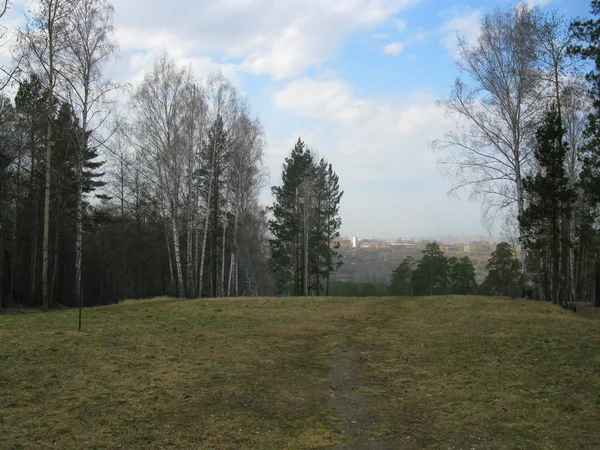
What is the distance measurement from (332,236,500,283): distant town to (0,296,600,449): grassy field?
102 ft

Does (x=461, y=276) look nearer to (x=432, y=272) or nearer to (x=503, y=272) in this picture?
(x=432, y=272)

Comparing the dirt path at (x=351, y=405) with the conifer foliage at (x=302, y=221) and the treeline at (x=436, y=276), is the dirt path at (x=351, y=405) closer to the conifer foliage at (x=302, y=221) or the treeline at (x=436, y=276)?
the conifer foliage at (x=302, y=221)

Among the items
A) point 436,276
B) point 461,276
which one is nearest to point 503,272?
point 436,276

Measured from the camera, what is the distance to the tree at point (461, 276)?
43.7 meters

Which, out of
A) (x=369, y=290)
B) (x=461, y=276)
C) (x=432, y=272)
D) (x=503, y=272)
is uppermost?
(x=503, y=272)

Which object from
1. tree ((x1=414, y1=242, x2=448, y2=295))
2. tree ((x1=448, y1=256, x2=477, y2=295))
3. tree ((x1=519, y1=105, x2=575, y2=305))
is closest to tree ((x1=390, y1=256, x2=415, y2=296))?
tree ((x1=414, y1=242, x2=448, y2=295))

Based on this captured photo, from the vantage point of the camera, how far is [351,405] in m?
5.89

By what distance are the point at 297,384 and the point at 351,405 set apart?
1.16 m

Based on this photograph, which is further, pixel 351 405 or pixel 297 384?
pixel 297 384

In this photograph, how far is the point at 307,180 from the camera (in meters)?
32.2

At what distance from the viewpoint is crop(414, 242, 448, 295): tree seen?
4138cm

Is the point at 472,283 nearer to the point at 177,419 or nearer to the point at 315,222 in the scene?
the point at 315,222

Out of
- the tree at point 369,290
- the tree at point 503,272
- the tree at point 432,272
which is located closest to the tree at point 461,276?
the tree at point 432,272

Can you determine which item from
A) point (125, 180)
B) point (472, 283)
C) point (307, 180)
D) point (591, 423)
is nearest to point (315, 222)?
point (307, 180)
